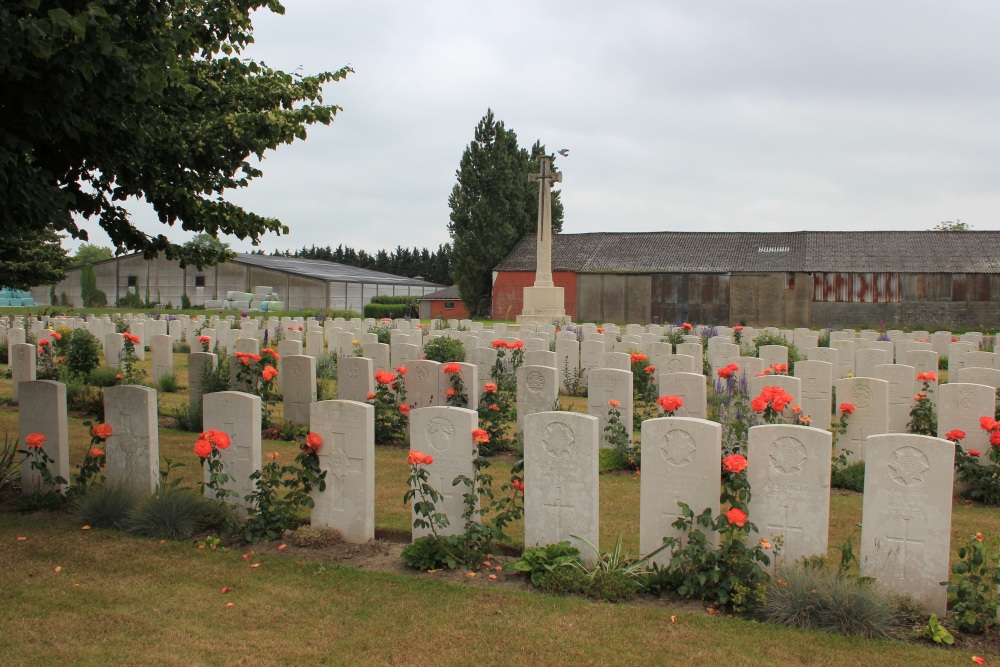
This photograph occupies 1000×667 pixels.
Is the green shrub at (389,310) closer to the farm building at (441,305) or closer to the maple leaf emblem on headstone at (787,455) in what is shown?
the farm building at (441,305)

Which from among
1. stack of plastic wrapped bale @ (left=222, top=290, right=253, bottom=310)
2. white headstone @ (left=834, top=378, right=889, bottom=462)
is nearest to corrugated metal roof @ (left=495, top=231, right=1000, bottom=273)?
stack of plastic wrapped bale @ (left=222, top=290, right=253, bottom=310)

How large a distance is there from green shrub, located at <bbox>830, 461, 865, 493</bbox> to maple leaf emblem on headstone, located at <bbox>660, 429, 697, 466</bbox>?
335 cm

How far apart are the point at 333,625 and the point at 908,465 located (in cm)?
358

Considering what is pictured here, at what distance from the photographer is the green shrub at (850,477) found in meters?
7.96

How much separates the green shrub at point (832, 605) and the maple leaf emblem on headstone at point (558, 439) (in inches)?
62.3

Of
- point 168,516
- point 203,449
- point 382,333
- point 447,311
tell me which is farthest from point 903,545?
point 447,311

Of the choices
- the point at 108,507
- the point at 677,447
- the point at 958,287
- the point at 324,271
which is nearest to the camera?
the point at 677,447

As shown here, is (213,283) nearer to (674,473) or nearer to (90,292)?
(90,292)

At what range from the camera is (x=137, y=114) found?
6.36 meters

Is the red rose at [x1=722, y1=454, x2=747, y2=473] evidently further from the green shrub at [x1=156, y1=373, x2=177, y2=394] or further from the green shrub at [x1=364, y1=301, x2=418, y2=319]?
the green shrub at [x1=364, y1=301, x2=418, y2=319]

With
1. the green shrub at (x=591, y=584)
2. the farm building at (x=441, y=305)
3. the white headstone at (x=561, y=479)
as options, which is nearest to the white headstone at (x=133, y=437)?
the white headstone at (x=561, y=479)

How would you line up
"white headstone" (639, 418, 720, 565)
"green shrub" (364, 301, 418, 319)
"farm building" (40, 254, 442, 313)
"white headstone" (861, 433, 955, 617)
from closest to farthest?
"white headstone" (861, 433, 955, 617), "white headstone" (639, 418, 720, 565), "green shrub" (364, 301, 418, 319), "farm building" (40, 254, 442, 313)

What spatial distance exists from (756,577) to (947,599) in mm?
1154

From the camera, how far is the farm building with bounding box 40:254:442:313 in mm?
47844
